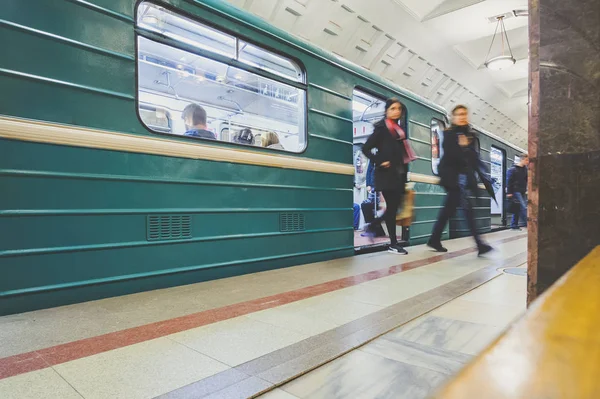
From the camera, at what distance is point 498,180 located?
11.3m

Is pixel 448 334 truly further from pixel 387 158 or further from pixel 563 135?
pixel 387 158

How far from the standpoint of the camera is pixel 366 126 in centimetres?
820

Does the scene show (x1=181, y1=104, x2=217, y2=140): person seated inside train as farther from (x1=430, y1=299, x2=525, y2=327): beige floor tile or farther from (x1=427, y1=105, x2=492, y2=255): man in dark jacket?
(x1=427, y1=105, x2=492, y2=255): man in dark jacket

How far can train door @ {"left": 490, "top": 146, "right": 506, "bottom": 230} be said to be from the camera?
31.1 ft

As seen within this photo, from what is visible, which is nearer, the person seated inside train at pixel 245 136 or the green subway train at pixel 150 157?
the green subway train at pixel 150 157

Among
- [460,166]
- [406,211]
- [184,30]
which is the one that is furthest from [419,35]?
[184,30]

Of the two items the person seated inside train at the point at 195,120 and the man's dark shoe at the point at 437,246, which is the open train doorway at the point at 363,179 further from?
the person seated inside train at the point at 195,120

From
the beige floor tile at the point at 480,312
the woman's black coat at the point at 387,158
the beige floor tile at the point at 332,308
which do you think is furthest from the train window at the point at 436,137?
the beige floor tile at the point at 332,308

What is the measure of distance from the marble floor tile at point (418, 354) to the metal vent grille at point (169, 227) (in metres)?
1.72

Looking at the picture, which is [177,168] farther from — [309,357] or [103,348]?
[309,357]

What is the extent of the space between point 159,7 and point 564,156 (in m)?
2.77

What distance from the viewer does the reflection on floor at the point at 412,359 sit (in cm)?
126

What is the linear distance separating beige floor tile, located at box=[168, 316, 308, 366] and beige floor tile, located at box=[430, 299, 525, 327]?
2.93 ft

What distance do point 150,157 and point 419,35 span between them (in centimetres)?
507
